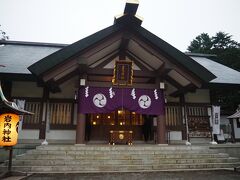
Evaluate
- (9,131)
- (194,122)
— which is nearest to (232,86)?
(194,122)

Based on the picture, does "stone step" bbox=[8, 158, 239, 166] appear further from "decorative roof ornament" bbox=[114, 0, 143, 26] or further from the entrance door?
"decorative roof ornament" bbox=[114, 0, 143, 26]

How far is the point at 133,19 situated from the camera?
1005 centimetres

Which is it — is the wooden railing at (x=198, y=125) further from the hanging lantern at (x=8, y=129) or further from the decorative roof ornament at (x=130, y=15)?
the hanging lantern at (x=8, y=129)

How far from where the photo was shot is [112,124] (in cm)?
1332

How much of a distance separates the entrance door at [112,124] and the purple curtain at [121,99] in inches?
109

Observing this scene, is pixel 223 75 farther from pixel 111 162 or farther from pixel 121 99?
pixel 111 162

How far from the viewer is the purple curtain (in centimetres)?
1056

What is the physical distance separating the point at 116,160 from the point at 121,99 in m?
3.50

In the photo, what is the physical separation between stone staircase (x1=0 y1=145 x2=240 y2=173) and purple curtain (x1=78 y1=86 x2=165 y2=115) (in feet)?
7.29

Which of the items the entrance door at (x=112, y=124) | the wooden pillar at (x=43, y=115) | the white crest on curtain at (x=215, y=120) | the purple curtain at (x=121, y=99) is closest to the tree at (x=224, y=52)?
the white crest on curtain at (x=215, y=120)

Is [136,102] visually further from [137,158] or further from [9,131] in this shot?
[9,131]

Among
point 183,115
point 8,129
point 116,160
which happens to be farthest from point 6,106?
point 183,115

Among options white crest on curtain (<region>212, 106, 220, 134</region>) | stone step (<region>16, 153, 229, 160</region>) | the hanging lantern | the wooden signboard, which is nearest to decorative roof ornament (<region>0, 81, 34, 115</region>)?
the hanging lantern

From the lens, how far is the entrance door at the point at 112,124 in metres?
13.1
